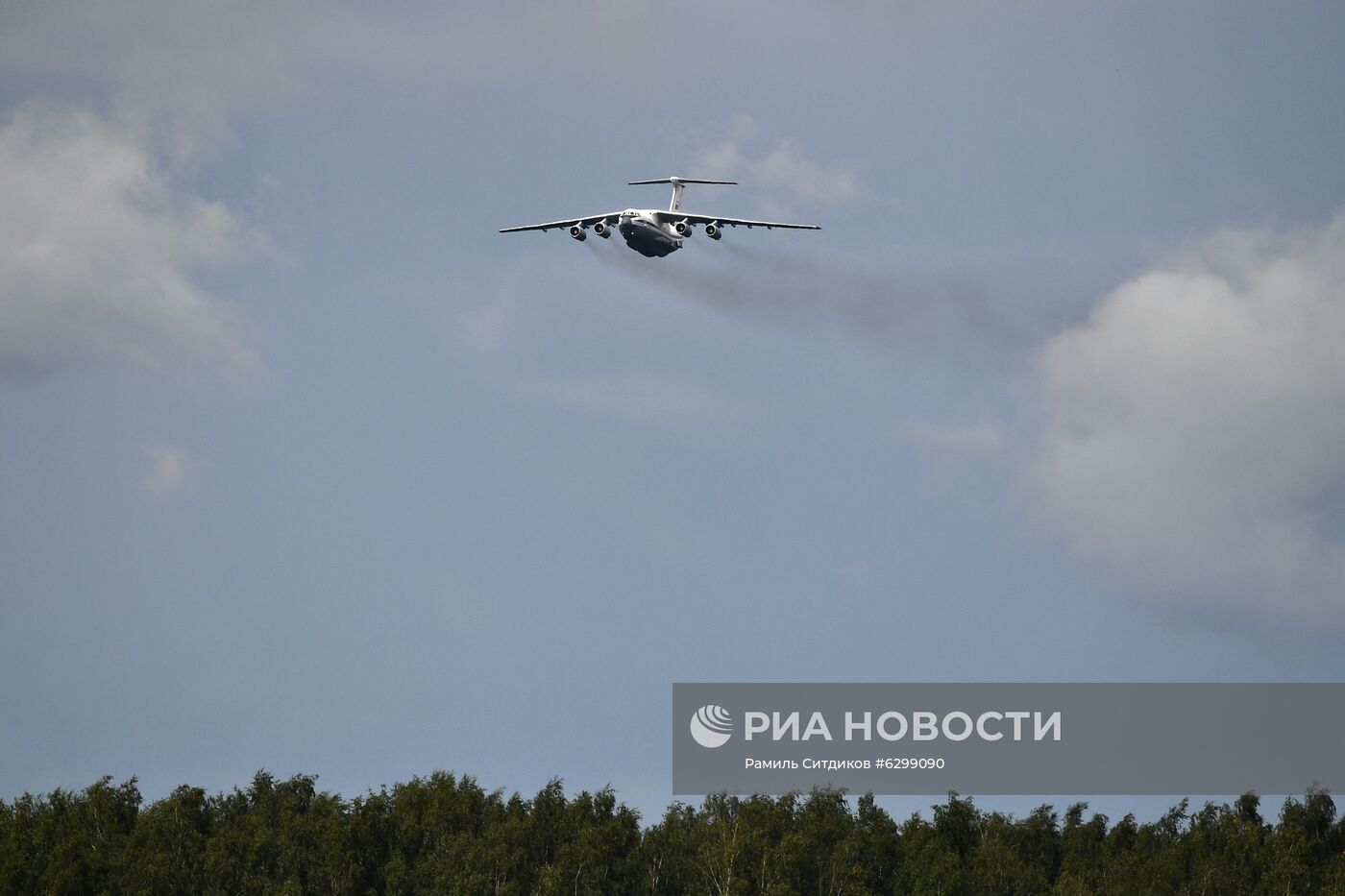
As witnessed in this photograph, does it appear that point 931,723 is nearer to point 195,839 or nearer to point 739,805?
point 739,805

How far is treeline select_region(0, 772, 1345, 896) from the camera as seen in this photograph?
3514 inches

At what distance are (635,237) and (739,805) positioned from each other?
102 ft

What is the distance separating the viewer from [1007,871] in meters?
92.4

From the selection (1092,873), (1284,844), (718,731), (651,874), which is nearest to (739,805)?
(718,731)

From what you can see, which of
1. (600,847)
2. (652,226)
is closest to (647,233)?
(652,226)

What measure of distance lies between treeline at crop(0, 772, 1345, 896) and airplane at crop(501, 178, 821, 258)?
28620mm

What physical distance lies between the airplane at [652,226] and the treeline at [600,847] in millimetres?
28620

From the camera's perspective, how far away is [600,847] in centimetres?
9081

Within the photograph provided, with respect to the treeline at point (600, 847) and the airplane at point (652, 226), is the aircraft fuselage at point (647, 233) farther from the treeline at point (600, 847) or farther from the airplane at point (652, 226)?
the treeline at point (600, 847)

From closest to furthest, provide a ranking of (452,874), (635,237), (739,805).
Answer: (452,874), (635,237), (739,805)

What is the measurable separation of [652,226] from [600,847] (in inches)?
1204

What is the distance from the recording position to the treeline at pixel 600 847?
3514 inches

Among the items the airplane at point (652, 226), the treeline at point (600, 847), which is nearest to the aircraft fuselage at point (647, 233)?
the airplane at point (652, 226)

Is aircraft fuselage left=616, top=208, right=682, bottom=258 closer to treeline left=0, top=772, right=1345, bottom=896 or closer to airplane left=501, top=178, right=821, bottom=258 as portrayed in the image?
airplane left=501, top=178, right=821, bottom=258
